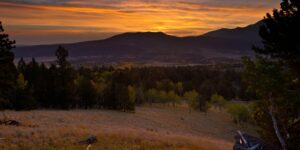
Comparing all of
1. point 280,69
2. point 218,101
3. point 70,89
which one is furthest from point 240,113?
point 280,69

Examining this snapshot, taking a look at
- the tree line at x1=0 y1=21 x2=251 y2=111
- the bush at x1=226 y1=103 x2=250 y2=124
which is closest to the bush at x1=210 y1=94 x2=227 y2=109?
the tree line at x1=0 y1=21 x2=251 y2=111

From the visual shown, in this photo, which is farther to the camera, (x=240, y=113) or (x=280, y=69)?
(x=240, y=113)

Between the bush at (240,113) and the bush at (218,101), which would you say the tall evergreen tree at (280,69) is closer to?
the bush at (240,113)

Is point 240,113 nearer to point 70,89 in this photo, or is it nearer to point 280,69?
point 70,89

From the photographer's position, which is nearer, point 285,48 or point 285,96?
point 285,48

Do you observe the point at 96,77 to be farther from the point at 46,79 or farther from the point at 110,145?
the point at 110,145

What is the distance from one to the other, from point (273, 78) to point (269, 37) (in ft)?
16.0

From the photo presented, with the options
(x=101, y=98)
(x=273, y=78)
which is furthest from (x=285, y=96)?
(x=101, y=98)

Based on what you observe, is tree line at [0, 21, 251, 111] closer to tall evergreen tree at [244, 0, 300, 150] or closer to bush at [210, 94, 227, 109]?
bush at [210, 94, 227, 109]

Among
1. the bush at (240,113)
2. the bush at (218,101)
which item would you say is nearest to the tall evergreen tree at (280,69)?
the bush at (240,113)

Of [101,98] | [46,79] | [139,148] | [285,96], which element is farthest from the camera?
[101,98]

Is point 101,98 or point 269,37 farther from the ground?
point 269,37

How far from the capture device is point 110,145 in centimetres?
3166

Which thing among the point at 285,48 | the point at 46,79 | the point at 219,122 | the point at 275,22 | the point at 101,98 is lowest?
the point at 219,122
